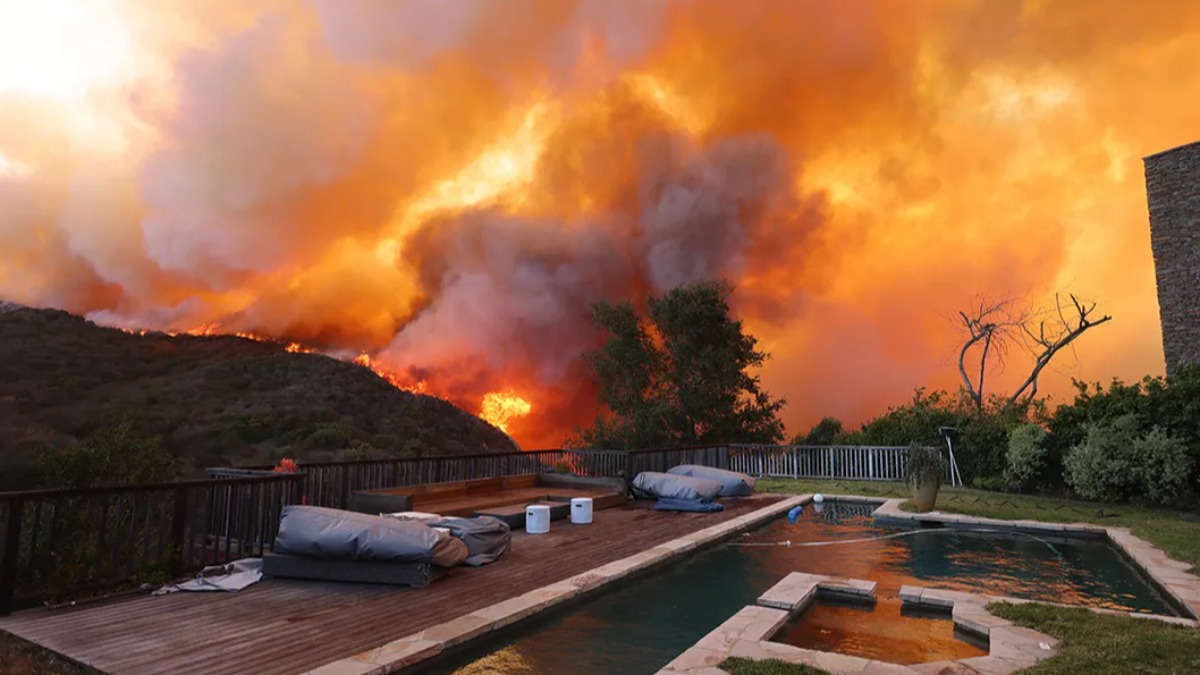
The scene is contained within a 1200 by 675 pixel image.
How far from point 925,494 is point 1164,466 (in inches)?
166

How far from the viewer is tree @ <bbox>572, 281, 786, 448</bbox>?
69.7ft

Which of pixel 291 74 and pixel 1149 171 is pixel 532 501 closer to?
pixel 291 74

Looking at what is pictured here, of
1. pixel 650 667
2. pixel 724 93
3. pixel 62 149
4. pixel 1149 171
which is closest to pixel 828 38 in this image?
pixel 724 93

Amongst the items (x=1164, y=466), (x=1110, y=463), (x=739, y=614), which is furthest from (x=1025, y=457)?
(x=739, y=614)

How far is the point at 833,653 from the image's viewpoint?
370cm

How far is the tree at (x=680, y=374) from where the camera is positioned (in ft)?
69.7

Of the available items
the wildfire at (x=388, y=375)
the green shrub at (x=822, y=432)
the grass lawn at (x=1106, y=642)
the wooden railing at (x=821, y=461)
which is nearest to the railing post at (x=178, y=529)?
the grass lawn at (x=1106, y=642)

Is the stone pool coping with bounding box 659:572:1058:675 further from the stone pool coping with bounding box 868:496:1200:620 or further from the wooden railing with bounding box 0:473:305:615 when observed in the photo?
the wooden railing with bounding box 0:473:305:615

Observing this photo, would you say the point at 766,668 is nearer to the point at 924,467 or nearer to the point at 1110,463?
the point at 924,467

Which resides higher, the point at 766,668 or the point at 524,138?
the point at 524,138

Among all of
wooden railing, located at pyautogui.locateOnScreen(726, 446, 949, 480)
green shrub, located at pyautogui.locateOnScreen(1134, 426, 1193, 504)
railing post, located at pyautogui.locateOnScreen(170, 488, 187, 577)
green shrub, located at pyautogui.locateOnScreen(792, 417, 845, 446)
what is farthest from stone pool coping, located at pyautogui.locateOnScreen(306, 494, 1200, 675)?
green shrub, located at pyautogui.locateOnScreen(792, 417, 845, 446)

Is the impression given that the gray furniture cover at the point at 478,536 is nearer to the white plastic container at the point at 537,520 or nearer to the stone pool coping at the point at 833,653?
the white plastic container at the point at 537,520

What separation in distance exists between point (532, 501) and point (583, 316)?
13559 mm

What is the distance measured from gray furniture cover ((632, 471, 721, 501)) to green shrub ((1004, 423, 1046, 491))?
Answer: 646cm
